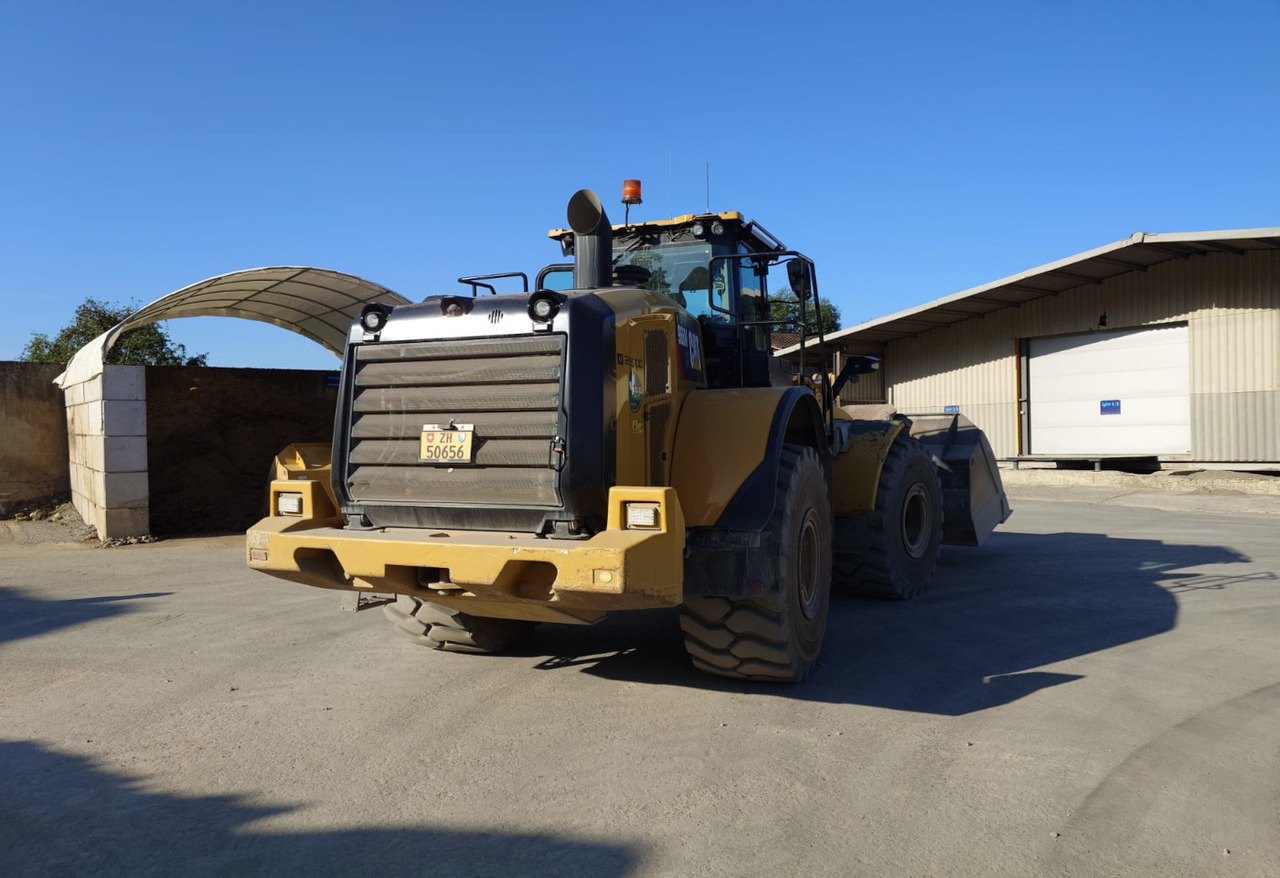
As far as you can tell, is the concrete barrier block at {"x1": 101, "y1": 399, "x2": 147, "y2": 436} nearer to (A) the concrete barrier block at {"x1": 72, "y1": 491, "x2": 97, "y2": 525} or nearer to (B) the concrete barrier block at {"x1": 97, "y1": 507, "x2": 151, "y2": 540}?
(B) the concrete barrier block at {"x1": 97, "y1": 507, "x2": 151, "y2": 540}

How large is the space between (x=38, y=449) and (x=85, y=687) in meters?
12.6

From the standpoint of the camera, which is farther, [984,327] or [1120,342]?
[984,327]

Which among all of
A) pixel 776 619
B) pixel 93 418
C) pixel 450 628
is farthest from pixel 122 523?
pixel 776 619

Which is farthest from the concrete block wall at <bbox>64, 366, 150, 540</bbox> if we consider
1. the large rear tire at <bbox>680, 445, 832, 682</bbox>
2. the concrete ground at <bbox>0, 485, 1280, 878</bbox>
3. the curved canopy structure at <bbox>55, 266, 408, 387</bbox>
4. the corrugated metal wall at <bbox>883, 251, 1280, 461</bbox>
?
the corrugated metal wall at <bbox>883, 251, 1280, 461</bbox>

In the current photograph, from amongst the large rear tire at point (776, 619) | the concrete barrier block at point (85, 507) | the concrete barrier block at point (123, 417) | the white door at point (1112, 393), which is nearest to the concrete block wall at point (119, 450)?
the concrete barrier block at point (123, 417)

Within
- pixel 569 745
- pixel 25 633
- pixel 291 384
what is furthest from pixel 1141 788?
pixel 291 384

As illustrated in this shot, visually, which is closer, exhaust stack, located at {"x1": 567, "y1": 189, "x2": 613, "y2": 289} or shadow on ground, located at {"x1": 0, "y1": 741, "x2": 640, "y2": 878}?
shadow on ground, located at {"x1": 0, "y1": 741, "x2": 640, "y2": 878}

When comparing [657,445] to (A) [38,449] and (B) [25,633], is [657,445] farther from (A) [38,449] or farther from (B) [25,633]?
(A) [38,449]

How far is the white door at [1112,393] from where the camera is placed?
21125 millimetres

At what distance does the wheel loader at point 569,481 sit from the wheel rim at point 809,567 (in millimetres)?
13

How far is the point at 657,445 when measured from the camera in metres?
5.23

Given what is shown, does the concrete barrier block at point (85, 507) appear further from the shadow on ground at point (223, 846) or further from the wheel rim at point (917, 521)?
the shadow on ground at point (223, 846)

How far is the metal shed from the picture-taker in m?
19.7

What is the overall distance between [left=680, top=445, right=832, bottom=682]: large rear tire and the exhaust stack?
1.49 metres
